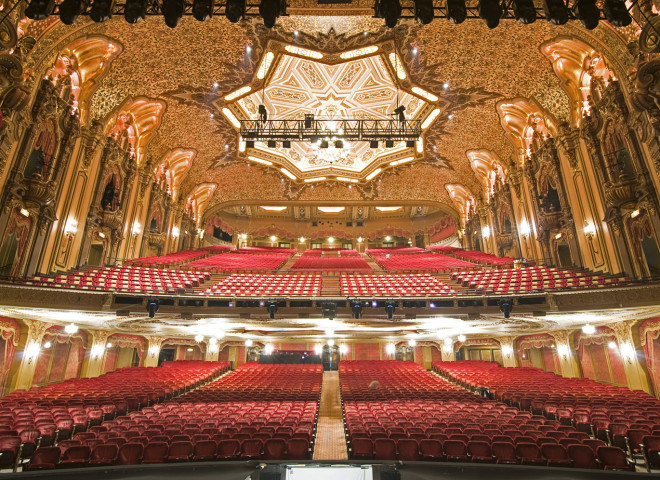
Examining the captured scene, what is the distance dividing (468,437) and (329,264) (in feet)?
53.3

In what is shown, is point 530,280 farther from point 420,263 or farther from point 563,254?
point 420,263

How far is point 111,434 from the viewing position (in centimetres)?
490

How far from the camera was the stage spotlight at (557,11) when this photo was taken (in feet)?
19.4

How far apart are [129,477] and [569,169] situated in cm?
1642

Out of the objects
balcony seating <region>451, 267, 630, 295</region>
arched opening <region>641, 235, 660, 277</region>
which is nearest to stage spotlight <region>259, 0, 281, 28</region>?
balcony seating <region>451, 267, 630, 295</region>

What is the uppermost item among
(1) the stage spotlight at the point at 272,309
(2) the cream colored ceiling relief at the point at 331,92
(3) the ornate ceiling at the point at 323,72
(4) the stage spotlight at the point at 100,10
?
(2) the cream colored ceiling relief at the point at 331,92

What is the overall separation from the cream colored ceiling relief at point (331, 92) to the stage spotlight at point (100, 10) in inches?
334

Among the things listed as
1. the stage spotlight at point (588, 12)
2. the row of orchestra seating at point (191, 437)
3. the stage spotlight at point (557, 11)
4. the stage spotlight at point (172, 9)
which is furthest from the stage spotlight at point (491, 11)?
the row of orchestra seating at point (191, 437)

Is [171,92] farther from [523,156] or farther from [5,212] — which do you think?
[523,156]

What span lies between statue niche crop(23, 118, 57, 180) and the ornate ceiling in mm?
1604

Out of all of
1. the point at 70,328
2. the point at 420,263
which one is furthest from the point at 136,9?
the point at 420,263

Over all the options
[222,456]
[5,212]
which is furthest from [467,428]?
[5,212]

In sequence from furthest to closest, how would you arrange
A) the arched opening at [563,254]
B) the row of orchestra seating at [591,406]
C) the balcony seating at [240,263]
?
the balcony seating at [240,263]
the arched opening at [563,254]
the row of orchestra seating at [591,406]

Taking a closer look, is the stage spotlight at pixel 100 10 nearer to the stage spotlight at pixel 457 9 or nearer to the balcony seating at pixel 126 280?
the stage spotlight at pixel 457 9
